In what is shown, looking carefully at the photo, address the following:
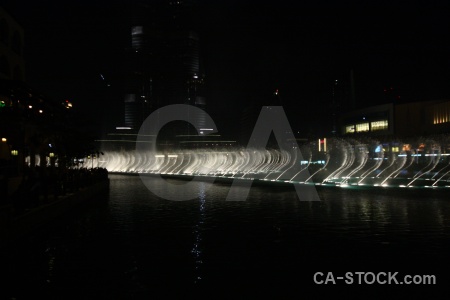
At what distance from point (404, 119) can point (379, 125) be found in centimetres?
803

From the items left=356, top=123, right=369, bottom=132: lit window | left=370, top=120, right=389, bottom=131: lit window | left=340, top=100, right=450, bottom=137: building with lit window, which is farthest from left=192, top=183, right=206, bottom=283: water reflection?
left=356, top=123, right=369, bottom=132: lit window

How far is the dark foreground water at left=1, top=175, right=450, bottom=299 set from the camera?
8461mm

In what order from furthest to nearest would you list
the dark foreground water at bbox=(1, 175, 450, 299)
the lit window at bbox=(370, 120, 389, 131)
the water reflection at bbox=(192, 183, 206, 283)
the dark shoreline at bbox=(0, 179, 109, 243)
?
1. the lit window at bbox=(370, 120, 389, 131)
2. the dark shoreline at bbox=(0, 179, 109, 243)
3. the water reflection at bbox=(192, 183, 206, 283)
4. the dark foreground water at bbox=(1, 175, 450, 299)

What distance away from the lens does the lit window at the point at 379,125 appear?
3938 inches

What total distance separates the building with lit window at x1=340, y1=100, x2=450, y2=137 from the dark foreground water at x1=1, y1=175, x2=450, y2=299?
66.8 m

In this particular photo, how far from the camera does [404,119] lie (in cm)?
9475

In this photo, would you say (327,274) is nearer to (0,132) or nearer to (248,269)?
(248,269)

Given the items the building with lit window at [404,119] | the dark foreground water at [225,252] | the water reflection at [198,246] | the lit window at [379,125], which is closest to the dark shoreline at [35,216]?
the dark foreground water at [225,252]

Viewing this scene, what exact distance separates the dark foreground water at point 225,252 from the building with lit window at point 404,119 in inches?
2631

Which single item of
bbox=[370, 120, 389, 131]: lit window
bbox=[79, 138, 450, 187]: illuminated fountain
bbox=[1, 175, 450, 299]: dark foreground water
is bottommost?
bbox=[1, 175, 450, 299]: dark foreground water

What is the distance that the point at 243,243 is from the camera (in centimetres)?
1261

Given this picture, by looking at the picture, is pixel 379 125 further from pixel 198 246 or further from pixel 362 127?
pixel 198 246

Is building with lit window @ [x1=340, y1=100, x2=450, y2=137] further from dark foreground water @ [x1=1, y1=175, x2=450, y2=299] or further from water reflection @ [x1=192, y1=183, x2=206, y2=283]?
water reflection @ [x1=192, y1=183, x2=206, y2=283]

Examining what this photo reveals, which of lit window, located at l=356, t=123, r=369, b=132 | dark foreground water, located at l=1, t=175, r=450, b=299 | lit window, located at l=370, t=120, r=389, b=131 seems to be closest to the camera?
dark foreground water, located at l=1, t=175, r=450, b=299
